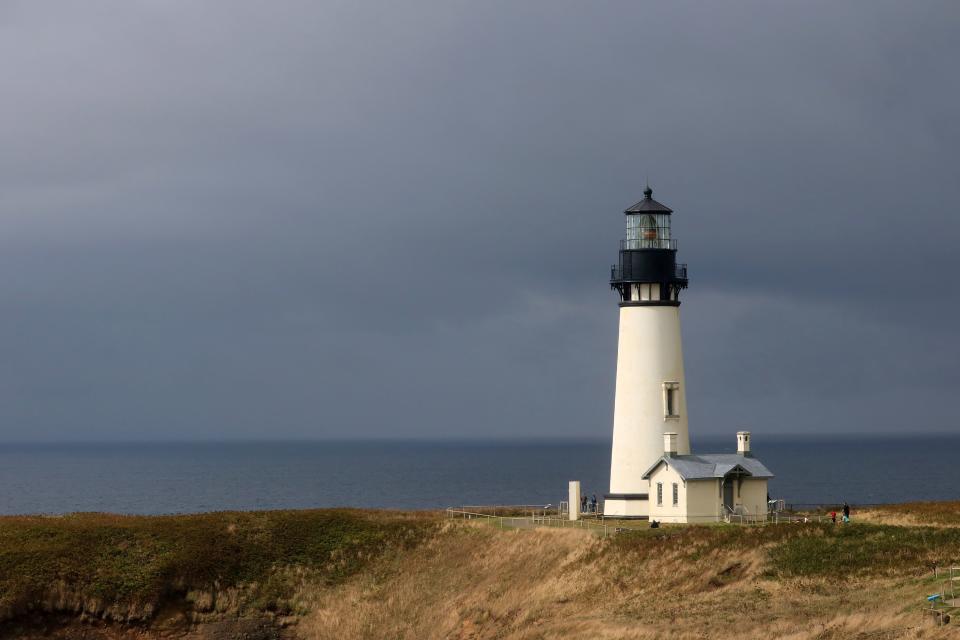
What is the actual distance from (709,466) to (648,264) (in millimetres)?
9532

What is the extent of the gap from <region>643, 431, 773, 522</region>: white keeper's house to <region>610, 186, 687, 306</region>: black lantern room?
6523 millimetres

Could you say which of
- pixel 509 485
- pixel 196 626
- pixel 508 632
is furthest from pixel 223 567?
pixel 509 485

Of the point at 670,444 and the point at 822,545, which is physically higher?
the point at 670,444

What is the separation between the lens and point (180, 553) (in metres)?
51.5

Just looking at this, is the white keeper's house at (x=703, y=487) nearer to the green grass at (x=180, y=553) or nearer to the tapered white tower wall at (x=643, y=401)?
the tapered white tower wall at (x=643, y=401)

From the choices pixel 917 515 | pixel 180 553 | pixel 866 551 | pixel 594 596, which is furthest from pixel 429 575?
pixel 917 515

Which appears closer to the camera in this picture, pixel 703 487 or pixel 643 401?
pixel 703 487

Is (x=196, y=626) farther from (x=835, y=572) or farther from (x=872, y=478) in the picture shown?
(x=872, y=478)

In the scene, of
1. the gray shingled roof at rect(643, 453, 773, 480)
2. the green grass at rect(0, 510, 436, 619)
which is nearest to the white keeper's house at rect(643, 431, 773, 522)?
the gray shingled roof at rect(643, 453, 773, 480)

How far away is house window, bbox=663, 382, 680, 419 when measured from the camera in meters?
58.9

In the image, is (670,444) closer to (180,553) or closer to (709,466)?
(709,466)

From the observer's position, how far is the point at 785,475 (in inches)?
7298

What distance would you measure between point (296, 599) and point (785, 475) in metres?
144

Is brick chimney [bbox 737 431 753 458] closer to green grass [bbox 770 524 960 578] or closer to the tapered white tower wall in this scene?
the tapered white tower wall
